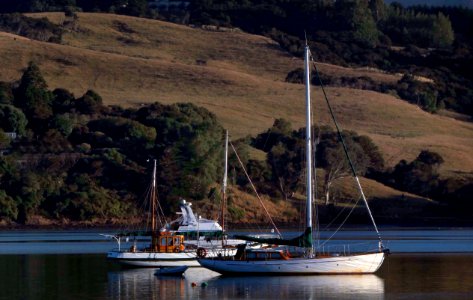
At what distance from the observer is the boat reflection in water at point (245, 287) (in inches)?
1943

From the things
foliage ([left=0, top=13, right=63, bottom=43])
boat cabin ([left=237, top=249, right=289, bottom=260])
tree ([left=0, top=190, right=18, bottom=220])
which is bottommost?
boat cabin ([left=237, top=249, right=289, bottom=260])

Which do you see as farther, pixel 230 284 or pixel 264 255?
pixel 264 255

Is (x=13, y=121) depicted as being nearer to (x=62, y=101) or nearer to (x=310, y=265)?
(x=62, y=101)

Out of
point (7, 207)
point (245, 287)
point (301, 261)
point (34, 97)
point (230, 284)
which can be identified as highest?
point (34, 97)

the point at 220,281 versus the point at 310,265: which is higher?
the point at 310,265

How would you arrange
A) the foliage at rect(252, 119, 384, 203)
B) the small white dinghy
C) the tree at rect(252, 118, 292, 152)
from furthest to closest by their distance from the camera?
the tree at rect(252, 118, 292, 152), the foliage at rect(252, 119, 384, 203), the small white dinghy

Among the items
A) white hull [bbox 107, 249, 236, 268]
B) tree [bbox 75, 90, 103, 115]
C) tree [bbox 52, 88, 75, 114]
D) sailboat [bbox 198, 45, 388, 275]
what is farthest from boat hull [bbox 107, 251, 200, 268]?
tree [bbox 52, 88, 75, 114]

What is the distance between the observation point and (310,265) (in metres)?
55.2

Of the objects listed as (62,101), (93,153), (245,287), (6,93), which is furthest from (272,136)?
(245,287)

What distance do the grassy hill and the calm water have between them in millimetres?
65926

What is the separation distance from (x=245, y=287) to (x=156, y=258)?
1246 cm

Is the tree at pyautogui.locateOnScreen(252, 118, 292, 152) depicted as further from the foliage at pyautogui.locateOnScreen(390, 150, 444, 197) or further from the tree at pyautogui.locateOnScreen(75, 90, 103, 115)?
the tree at pyautogui.locateOnScreen(75, 90, 103, 115)

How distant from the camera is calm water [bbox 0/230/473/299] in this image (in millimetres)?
49625

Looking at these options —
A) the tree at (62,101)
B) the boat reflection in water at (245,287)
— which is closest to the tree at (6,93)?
the tree at (62,101)
